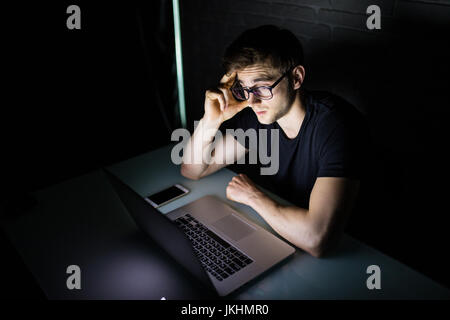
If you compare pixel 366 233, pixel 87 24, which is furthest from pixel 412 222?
pixel 87 24

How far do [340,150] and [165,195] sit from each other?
71 cm

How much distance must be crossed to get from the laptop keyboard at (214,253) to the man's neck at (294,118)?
58cm

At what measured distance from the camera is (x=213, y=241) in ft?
3.60

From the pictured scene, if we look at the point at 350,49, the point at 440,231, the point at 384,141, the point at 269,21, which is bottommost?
the point at 440,231

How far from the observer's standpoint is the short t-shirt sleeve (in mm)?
Result: 1145

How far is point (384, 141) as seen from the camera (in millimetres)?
1544

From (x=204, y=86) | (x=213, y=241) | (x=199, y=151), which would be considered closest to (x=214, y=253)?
(x=213, y=241)

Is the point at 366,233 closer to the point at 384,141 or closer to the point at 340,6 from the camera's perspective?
the point at 384,141

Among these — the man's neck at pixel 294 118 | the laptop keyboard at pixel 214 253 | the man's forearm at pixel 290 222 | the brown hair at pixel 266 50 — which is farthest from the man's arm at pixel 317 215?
the brown hair at pixel 266 50

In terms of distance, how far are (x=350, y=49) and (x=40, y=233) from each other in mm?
1471

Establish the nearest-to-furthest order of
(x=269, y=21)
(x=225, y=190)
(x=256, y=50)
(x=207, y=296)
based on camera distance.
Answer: (x=207, y=296) → (x=256, y=50) → (x=225, y=190) → (x=269, y=21)

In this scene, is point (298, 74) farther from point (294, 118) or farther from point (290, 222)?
point (290, 222)

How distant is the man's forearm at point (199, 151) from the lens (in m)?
1.43

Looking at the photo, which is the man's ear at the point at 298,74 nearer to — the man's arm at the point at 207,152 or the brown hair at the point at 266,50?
the brown hair at the point at 266,50
